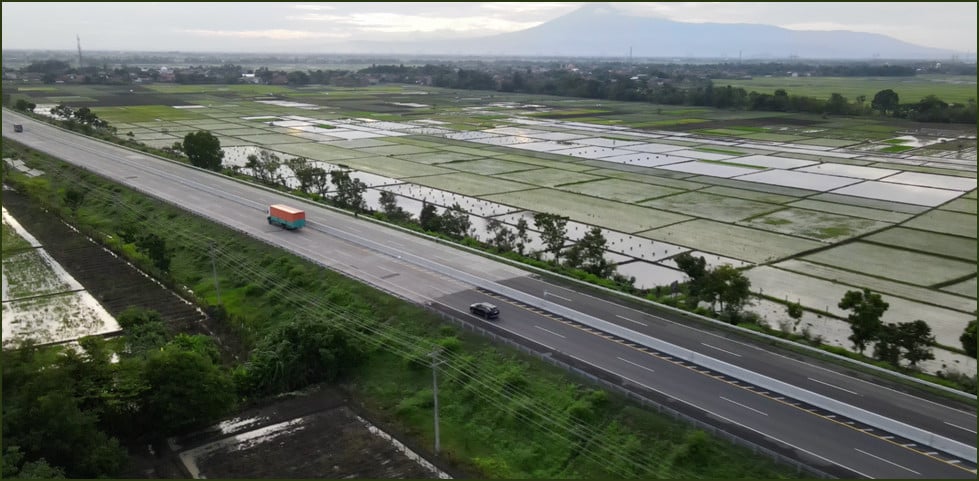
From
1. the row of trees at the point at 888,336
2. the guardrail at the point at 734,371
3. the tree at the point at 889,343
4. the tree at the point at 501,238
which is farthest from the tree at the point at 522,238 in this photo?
the tree at the point at 889,343

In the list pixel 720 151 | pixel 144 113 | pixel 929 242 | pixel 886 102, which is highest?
pixel 886 102

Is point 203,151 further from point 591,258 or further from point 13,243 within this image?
point 591,258

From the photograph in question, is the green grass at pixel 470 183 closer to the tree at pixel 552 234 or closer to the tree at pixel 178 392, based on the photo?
the tree at pixel 552 234

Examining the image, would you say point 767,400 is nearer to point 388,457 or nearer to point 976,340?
point 976,340

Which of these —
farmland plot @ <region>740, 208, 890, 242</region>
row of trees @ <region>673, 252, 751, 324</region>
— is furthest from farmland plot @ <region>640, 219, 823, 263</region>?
row of trees @ <region>673, 252, 751, 324</region>

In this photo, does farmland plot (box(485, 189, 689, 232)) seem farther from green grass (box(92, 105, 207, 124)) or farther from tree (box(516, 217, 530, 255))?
green grass (box(92, 105, 207, 124))

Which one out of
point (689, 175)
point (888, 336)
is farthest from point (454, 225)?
point (689, 175)

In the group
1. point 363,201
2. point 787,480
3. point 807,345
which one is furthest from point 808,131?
point 787,480
